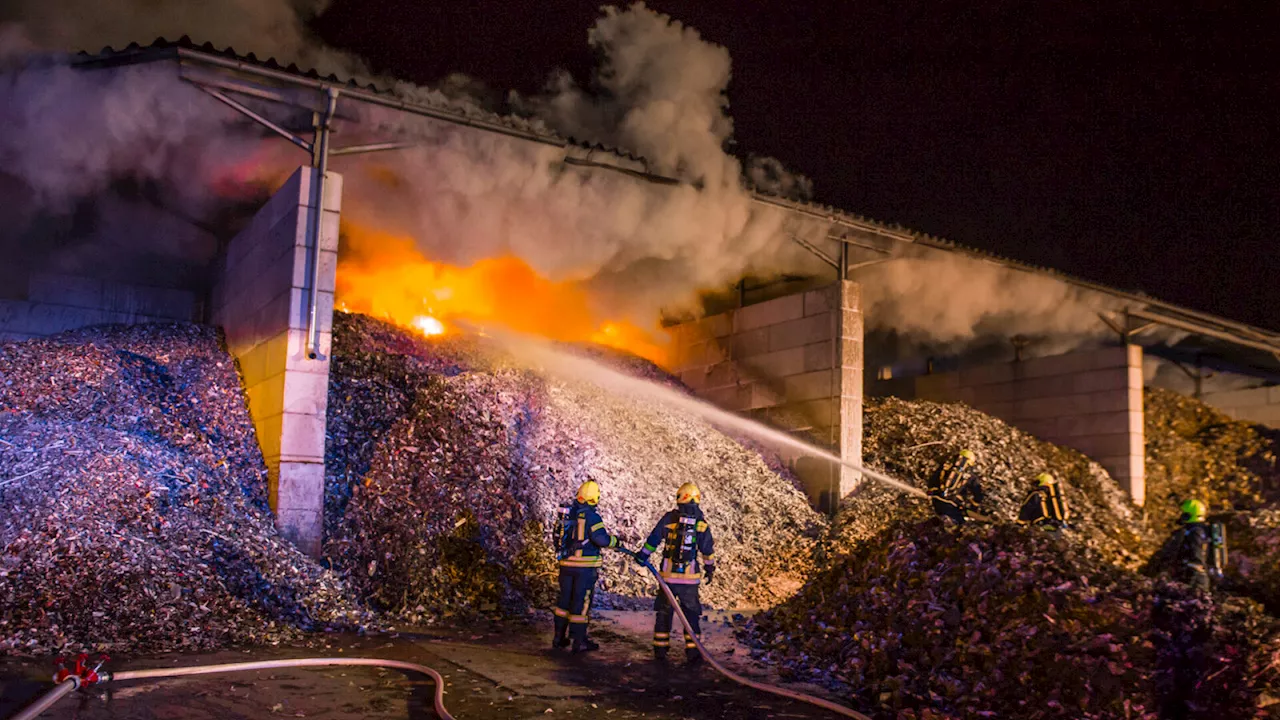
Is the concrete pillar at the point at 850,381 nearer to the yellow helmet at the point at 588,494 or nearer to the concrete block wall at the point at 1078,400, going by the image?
the concrete block wall at the point at 1078,400

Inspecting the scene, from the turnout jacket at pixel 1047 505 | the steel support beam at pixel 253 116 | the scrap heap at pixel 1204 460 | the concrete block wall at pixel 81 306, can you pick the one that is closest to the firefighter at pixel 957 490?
the turnout jacket at pixel 1047 505

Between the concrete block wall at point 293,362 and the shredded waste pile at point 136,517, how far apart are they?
305 mm

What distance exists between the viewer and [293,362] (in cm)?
1080

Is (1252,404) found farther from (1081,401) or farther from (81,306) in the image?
(81,306)

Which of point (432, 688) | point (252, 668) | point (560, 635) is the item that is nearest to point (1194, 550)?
point (560, 635)

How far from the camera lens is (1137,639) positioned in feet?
22.2

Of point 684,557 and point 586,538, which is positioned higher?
point 586,538

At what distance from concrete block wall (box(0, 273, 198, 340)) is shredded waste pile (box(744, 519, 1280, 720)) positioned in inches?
437

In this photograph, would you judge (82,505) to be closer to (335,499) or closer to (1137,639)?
(335,499)

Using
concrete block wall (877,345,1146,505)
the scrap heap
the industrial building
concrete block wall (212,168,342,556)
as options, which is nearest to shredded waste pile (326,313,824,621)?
concrete block wall (212,168,342,556)

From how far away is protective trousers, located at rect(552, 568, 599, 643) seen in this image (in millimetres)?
9023

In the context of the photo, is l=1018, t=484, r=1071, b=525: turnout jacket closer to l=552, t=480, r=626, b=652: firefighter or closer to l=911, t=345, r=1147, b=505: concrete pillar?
l=552, t=480, r=626, b=652: firefighter

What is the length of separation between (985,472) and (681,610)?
9.61m

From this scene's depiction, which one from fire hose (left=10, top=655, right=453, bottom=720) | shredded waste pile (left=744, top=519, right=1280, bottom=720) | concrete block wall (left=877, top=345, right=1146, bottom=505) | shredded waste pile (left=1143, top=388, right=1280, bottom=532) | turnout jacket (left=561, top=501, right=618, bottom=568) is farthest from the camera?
shredded waste pile (left=1143, top=388, right=1280, bottom=532)
